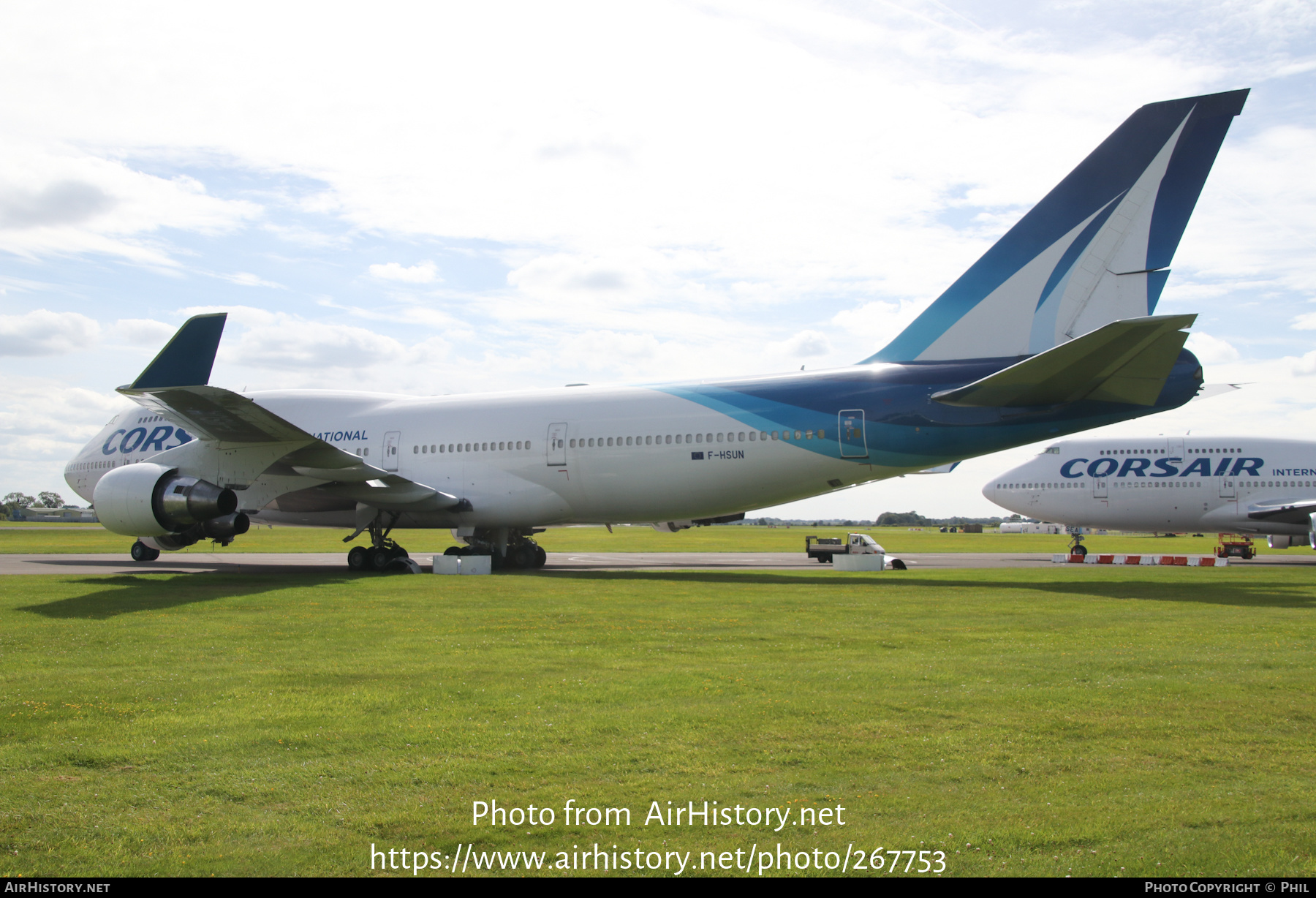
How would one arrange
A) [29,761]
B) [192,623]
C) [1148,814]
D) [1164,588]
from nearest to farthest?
[1148,814]
[29,761]
[192,623]
[1164,588]

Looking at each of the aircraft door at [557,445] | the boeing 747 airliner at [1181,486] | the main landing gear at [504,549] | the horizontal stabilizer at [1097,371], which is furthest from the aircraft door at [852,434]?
the boeing 747 airliner at [1181,486]

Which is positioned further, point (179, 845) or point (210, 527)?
point (210, 527)

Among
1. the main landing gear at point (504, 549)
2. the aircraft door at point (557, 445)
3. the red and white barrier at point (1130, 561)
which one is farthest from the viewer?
the red and white barrier at point (1130, 561)

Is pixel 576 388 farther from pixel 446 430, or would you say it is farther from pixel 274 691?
pixel 274 691

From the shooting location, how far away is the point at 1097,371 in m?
14.3

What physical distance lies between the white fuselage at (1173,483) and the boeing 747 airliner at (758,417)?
72.9ft

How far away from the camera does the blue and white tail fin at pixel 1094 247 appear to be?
15.1 m

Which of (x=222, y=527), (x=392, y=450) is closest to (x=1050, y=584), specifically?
(x=392, y=450)

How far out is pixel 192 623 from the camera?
10.2 metres

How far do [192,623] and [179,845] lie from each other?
7.32 meters

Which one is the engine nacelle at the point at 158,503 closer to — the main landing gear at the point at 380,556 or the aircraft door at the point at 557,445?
the main landing gear at the point at 380,556
